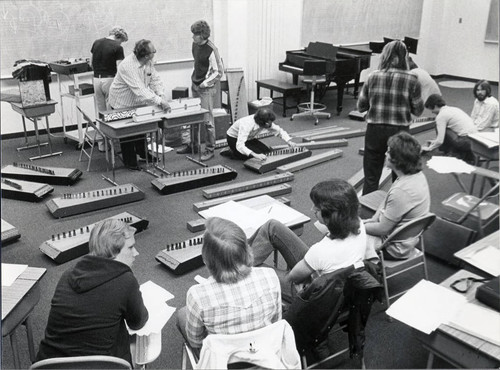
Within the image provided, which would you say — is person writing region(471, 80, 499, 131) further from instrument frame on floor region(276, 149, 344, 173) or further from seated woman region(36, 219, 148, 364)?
instrument frame on floor region(276, 149, 344, 173)

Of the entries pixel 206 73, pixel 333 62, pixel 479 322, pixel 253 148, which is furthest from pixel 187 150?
pixel 479 322

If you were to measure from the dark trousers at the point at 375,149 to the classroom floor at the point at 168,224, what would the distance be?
0.62 meters

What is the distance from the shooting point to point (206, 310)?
6.25 feet

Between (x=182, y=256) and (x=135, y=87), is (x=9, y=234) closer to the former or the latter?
(x=182, y=256)

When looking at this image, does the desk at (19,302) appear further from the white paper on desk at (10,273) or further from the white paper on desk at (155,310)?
the white paper on desk at (155,310)

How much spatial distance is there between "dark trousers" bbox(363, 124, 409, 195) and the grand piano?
11.8 feet

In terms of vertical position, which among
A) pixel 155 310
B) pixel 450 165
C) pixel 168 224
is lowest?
pixel 168 224

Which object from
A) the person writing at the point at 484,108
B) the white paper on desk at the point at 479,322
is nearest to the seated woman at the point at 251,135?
the person writing at the point at 484,108

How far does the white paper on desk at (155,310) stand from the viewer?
209cm

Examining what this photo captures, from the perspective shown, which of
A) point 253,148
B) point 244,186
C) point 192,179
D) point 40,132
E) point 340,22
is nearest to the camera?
point 244,186

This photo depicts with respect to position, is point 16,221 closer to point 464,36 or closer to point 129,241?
point 129,241

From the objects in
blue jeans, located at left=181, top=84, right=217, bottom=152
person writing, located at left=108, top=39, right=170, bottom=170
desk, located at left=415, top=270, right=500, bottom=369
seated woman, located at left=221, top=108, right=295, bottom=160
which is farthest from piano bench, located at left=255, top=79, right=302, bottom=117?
desk, located at left=415, top=270, right=500, bottom=369

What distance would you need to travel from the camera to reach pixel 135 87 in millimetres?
5098

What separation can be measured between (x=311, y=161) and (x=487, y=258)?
11.7 feet
